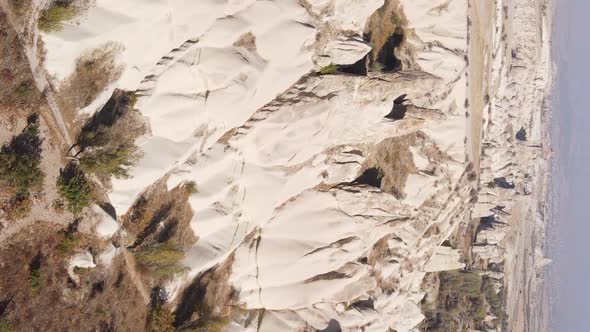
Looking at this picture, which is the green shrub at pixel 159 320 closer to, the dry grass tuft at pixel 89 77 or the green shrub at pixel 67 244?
the green shrub at pixel 67 244

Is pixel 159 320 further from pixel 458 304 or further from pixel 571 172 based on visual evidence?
pixel 571 172

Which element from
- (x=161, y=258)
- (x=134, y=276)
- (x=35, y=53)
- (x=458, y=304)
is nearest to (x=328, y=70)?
(x=161, y=258)

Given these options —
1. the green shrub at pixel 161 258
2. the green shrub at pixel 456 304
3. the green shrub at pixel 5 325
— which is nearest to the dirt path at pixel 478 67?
the green shrub at pixel 456 304

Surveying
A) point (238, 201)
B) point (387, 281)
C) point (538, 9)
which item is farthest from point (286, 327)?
point (538, 9)

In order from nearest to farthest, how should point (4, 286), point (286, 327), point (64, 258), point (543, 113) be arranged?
1. point (4, 286)
2. point (64, 258)
3. point (286, 327)
4. point (543, 113)

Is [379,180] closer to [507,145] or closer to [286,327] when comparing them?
[286,327]

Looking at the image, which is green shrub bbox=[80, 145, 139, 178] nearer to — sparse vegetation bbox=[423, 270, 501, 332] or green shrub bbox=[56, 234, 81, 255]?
green shrub bbox=[56, 234, 81, 255]
